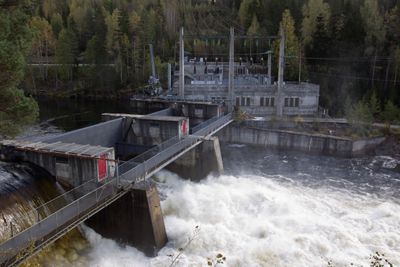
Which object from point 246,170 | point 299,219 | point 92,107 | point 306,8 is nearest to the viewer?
point 299,219

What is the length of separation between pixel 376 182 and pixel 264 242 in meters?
13.6

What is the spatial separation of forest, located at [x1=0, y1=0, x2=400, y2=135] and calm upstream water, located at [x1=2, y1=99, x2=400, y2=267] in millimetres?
15538

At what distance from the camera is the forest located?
52.2 m

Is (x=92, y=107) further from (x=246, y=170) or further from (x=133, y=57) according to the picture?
(x=246, y=170)

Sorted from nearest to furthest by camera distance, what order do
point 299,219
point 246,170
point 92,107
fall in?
point 299,219 → point 246,170 → point 92,107

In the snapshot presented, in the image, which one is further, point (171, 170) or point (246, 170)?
point (246, 170)

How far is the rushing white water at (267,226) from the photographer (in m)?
15.4

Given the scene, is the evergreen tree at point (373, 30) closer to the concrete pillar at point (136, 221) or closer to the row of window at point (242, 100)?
the row of window at point (242, 100)

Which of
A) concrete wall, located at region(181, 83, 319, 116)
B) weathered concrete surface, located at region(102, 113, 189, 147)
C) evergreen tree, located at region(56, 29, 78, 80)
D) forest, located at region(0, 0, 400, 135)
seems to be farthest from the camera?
evergreen tree, located at region(56, 29, 78, 80)

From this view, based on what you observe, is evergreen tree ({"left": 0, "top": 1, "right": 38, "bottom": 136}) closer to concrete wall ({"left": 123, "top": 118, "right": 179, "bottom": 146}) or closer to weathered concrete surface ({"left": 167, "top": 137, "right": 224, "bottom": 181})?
concrete wall ({"left": 123, "top": 118, "right": 179, "bottom": 146})

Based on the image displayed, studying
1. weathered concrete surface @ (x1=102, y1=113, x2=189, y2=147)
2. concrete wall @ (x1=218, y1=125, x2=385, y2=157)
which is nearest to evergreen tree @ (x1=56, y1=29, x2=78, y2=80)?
concrete wall @ (x1=218, y1=125, x2=385, y2=157)

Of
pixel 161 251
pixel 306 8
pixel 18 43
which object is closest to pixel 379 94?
pixel 306 8

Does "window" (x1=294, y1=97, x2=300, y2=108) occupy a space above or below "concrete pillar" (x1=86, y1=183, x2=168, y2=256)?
above

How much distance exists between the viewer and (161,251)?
15836mm
